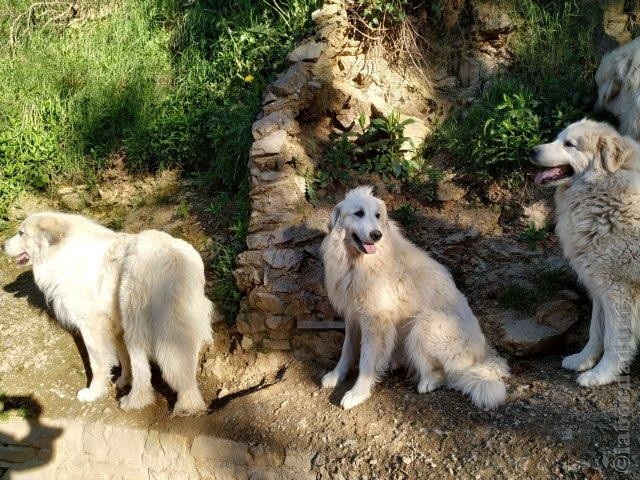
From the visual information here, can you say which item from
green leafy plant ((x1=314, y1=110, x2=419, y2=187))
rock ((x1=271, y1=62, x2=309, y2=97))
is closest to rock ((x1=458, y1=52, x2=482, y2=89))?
green leafy plant ((x1=314, y1=110, x2=419, y2=187))

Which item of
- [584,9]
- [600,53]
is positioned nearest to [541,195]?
[600,53]

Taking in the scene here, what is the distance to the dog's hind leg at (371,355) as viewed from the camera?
4.09 meters

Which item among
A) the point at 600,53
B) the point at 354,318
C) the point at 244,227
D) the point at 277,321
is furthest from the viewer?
the point at 600,53

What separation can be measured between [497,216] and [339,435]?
299cm

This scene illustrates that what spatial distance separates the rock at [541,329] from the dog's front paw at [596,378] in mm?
707

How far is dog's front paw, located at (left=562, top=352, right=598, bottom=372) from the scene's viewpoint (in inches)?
159

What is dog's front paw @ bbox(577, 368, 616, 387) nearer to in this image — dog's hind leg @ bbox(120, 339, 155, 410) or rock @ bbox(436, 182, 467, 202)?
rock @ bbox(436, 182, 467, 202)

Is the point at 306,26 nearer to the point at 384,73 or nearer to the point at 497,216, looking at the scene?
the point at 384,73

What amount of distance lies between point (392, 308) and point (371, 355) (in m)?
0.39

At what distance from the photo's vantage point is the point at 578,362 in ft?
13.4

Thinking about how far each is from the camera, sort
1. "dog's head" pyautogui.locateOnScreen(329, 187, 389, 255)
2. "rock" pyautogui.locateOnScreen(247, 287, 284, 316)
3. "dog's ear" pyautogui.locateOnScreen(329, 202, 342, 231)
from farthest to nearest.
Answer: "rock" pyautogui.locateOnScreen(247, 287, 284, 316), "dog's ear" pyautogui.locateOnScreen(329, 202, 342, 231), "dog's head" pyautogui.locateOnScreen(329, 187, 389, 255)

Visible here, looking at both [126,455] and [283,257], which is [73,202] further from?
[126,455]

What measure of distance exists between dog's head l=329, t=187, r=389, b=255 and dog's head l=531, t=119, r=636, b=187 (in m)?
1.26

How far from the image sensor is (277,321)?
504 centimetres
